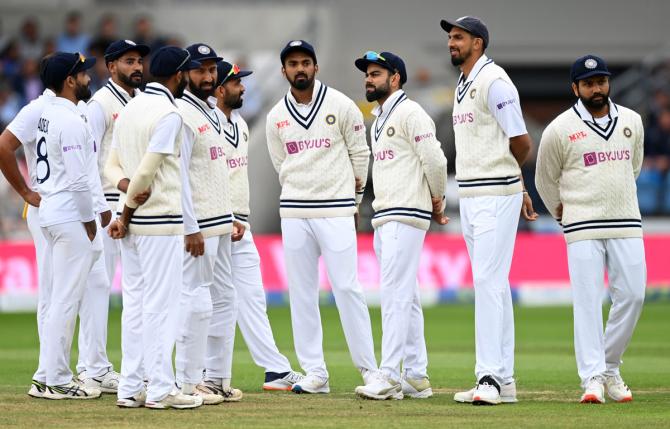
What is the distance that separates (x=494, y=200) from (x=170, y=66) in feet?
8.29

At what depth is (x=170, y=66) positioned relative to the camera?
9039 mm

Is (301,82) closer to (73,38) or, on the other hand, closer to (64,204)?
(64,204)

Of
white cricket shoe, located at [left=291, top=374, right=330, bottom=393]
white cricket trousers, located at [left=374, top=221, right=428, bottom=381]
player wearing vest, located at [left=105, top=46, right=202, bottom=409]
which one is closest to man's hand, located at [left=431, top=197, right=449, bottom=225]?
white cricket trousers, located at [left=374, top=221, right=428, bottom=381]

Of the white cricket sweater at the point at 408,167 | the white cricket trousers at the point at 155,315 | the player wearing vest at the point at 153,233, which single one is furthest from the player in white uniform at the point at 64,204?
the white cricket sweater at the point at 408,167

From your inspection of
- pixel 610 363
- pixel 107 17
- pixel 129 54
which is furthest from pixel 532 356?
pixel 107 17

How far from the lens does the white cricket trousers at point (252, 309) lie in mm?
10789

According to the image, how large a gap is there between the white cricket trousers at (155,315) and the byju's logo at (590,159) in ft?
10.1

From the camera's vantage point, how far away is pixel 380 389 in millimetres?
9727

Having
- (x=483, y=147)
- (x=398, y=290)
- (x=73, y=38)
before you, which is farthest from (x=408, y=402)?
(x=73, y=38)

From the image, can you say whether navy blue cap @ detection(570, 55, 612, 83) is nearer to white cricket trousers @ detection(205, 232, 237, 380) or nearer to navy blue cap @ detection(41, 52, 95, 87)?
white cricket trousers @ detection(205, 232, 237, 380)

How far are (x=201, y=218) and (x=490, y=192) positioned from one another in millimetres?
2126

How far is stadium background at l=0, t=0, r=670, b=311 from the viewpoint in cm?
2078

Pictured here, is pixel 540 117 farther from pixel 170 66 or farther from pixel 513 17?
pixel 170 66

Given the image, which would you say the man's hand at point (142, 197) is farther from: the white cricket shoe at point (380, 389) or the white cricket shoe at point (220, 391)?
the white cricket shoe at point (380, 389)
